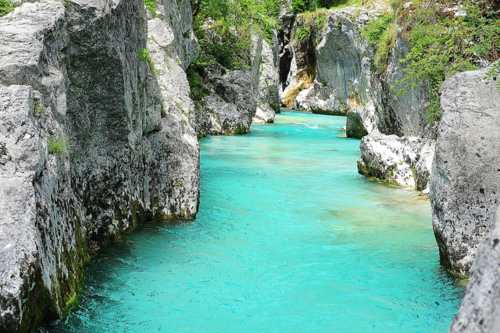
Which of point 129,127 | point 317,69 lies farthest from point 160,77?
point 317,69

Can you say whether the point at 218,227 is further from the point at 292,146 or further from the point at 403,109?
the point at 292,146

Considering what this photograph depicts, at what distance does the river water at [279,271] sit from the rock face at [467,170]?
600 millimetres

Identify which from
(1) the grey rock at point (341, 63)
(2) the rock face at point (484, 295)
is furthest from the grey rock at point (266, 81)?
(2) the rock face at point (484, 295)

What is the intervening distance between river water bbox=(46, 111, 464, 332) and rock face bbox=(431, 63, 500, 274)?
60 centimetres

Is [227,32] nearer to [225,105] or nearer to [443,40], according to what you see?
[225,105]

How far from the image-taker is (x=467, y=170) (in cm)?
557

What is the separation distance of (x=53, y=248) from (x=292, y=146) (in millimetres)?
15835

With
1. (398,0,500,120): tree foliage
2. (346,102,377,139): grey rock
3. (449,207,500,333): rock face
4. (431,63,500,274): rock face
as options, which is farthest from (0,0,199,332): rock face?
(346,102,377,139): grey rock

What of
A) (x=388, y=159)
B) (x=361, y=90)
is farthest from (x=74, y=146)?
(x=361, y=90)

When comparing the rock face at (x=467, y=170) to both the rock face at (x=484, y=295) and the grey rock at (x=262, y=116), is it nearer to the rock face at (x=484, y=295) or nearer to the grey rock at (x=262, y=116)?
the rock face at (x=484, y=295)

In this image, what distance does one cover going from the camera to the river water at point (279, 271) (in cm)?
486

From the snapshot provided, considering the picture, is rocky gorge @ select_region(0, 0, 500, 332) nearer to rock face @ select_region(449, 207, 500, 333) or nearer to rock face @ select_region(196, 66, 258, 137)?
rock face @ select_region(449, 207, 500, 333)

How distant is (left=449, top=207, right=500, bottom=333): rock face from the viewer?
191cm

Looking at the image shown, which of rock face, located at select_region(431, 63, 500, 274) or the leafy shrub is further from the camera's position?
the leafy shrub
